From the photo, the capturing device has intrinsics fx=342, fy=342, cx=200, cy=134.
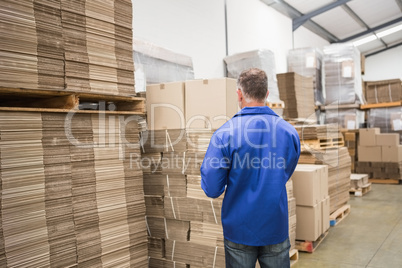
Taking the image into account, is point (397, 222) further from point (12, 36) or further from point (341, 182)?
point (12, 36)

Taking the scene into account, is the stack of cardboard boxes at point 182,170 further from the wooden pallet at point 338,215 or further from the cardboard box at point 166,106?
the wooden pallet at point 338,215

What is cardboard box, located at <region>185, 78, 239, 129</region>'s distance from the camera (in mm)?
3256

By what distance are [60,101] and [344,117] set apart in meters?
9.41

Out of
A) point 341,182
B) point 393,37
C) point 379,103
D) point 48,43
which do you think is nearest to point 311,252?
point 341,182

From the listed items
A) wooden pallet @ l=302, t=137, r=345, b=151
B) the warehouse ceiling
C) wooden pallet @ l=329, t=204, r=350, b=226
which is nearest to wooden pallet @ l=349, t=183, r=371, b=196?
wooden pallet @ l=329, t=204, r=350, b=226

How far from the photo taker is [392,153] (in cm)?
957

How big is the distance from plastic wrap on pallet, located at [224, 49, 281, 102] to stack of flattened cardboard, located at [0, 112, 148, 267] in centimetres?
378

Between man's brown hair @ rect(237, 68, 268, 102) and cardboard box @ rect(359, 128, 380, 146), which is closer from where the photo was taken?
man's brown hair @ rect(237, 68, 268, 102)

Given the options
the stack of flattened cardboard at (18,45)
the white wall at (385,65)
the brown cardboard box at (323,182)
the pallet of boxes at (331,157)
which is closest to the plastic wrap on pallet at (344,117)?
the pallet of boxes at (331,157)

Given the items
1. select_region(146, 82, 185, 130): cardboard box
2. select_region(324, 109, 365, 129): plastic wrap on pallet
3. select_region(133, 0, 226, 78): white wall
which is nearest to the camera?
select_region(146, 82, 185, 130): cardboard box

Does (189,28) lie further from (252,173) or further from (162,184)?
(252,173)

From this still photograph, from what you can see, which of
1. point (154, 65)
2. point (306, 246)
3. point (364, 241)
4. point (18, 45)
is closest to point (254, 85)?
point (18, 45)

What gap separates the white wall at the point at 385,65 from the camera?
56.3 feet

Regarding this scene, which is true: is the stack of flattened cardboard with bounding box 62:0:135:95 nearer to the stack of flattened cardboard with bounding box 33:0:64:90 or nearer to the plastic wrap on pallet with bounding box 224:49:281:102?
the stack of flattened cardboard with bounding box 33:0:64:90
